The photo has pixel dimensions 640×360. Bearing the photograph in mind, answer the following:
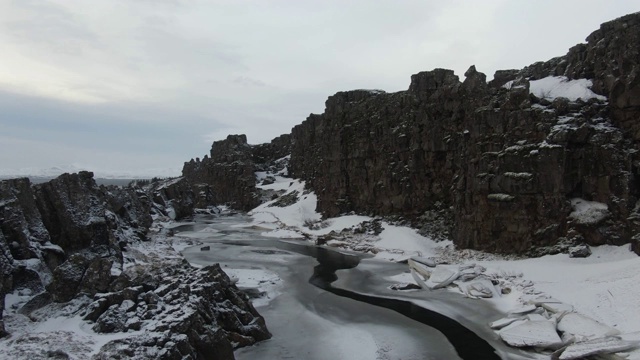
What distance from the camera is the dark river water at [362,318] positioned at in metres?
22.1

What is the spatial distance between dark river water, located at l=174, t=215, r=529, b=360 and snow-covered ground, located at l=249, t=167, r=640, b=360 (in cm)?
304

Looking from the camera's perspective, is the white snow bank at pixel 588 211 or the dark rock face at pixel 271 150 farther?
the dark rock face at pixel 271 150

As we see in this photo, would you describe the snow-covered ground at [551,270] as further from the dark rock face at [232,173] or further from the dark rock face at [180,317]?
the dark rock face at [232,173]

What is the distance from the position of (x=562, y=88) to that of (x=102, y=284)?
129 feet

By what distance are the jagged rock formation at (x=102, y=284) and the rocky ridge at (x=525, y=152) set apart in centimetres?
2626

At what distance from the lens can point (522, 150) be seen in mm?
39656

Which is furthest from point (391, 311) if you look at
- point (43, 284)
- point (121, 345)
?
point (43, 284)

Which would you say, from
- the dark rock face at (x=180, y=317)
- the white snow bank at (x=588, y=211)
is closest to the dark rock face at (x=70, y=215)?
the dark rock face at (x=180, y=317)

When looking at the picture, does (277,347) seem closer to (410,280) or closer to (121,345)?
(121,345)

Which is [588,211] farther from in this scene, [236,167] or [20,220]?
[236,167]

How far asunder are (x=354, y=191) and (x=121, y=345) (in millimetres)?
55739

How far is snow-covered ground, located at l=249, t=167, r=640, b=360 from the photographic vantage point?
2444cm

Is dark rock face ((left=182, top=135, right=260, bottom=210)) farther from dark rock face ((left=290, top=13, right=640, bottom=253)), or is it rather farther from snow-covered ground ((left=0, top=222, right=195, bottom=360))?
snow-covered ground ((left=0, top=222, right=195, bottom=360))

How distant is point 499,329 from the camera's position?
24859 mm
